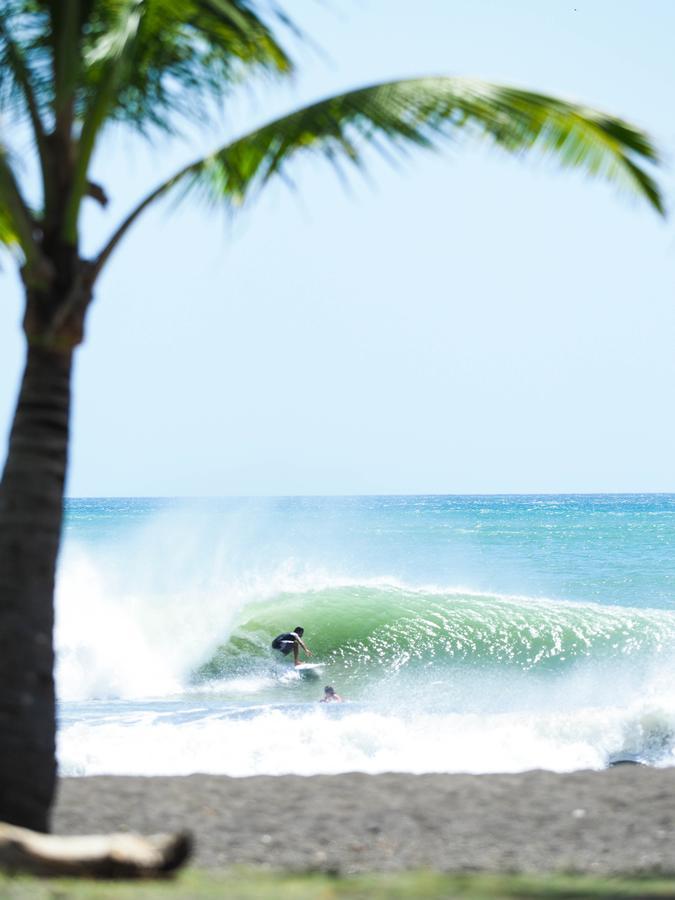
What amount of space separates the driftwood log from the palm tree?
62 centimetres

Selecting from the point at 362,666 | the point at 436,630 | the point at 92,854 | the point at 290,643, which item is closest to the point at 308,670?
the point at 290,643

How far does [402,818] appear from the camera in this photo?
22.1 ft

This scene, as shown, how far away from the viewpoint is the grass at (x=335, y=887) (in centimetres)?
450

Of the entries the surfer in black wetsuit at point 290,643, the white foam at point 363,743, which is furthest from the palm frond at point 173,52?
the surfer in black wetsuit at point 290,643

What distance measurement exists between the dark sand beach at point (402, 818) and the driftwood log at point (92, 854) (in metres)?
0.90

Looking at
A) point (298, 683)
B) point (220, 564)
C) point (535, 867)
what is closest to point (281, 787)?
point (535, 867)

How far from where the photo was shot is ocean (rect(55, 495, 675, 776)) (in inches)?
511

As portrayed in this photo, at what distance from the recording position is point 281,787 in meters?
7.48

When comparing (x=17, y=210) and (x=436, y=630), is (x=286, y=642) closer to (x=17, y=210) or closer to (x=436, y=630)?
(x=436, y=630)

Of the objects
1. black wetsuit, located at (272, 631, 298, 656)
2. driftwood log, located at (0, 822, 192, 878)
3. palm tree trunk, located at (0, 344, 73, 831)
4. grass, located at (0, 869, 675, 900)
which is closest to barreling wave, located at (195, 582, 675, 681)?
black wetsuit, located at (272, 631, 298, 656)

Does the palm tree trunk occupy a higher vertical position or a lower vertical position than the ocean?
higher

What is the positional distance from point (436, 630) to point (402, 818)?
21.3 meters

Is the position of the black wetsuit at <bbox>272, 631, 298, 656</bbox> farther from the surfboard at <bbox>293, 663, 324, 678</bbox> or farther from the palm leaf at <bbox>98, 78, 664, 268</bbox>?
the palm leaf at <bbox>98, 78, 664, 268</bbox>

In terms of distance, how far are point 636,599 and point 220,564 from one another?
1699 cm
